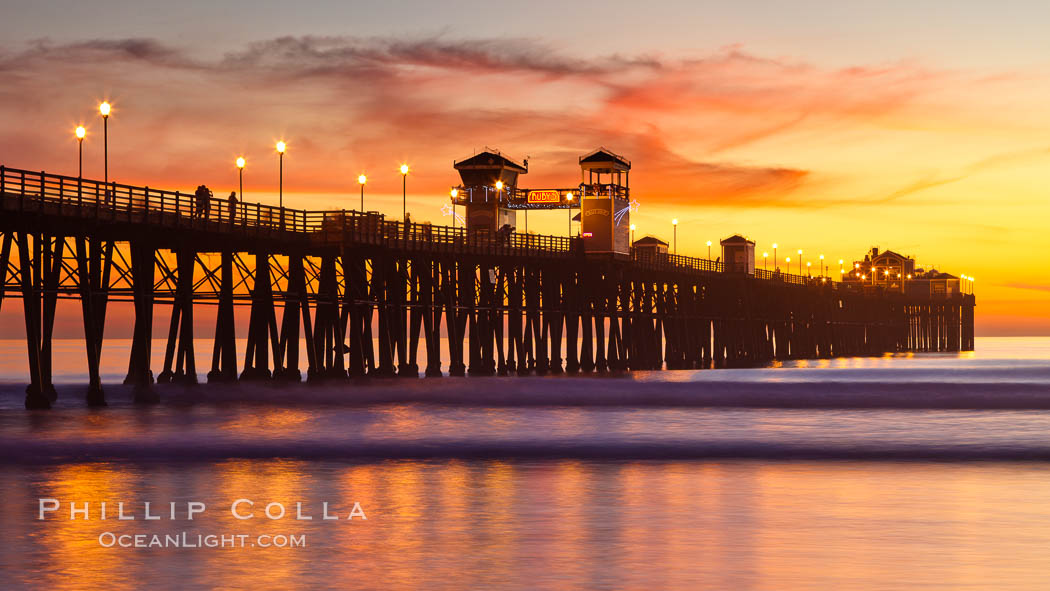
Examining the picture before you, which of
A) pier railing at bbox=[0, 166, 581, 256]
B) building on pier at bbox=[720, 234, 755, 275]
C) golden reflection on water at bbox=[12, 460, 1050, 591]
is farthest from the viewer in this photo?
building on pier at bbox=[720, 234, 755, 275]

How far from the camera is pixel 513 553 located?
14.8 metres

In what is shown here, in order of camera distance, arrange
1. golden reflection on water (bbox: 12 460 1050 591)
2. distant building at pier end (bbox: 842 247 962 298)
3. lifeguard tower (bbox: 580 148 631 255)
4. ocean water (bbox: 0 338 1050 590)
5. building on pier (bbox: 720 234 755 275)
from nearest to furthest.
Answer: golden reflection on water (bbox: 12 460 1050 591) → ocean water (bbox: 0 338 1050 590) → lifeguard tower (bbox: 580 148 631 255) → building on pier (bbox: 720 234 755 275) → distant building at pier end (bbox: 842 247 962 298)

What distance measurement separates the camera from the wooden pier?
121 feet

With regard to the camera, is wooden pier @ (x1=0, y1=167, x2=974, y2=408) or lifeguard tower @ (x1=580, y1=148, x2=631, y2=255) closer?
wooden pier @ (x1=0, y1=167, x2=974, y2=408)

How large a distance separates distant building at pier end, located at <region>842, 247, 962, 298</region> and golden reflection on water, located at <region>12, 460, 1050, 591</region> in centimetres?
14640

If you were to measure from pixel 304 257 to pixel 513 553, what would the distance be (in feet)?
127

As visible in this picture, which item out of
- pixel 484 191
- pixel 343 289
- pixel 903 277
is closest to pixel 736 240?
pixel 484 191

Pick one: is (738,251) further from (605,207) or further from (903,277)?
(903,277)

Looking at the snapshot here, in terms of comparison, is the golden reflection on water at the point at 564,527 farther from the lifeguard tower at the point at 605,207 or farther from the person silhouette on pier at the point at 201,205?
the lifeguard tower at the point at 605,207

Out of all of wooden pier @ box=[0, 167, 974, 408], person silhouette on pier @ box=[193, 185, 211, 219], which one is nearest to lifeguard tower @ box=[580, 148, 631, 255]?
wooden pier @ box=[0, 167, 974, 408]

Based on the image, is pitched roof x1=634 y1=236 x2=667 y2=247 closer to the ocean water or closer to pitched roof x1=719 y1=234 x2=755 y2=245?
pitched roof x1=719 y1=234 x2=755 y2=245

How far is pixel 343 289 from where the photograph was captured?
69375 mm

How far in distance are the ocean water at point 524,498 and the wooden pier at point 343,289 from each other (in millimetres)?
3944

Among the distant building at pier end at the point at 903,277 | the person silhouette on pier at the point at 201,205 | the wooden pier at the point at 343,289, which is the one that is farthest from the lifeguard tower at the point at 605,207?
the distant building at pier end at the point at 903,277
